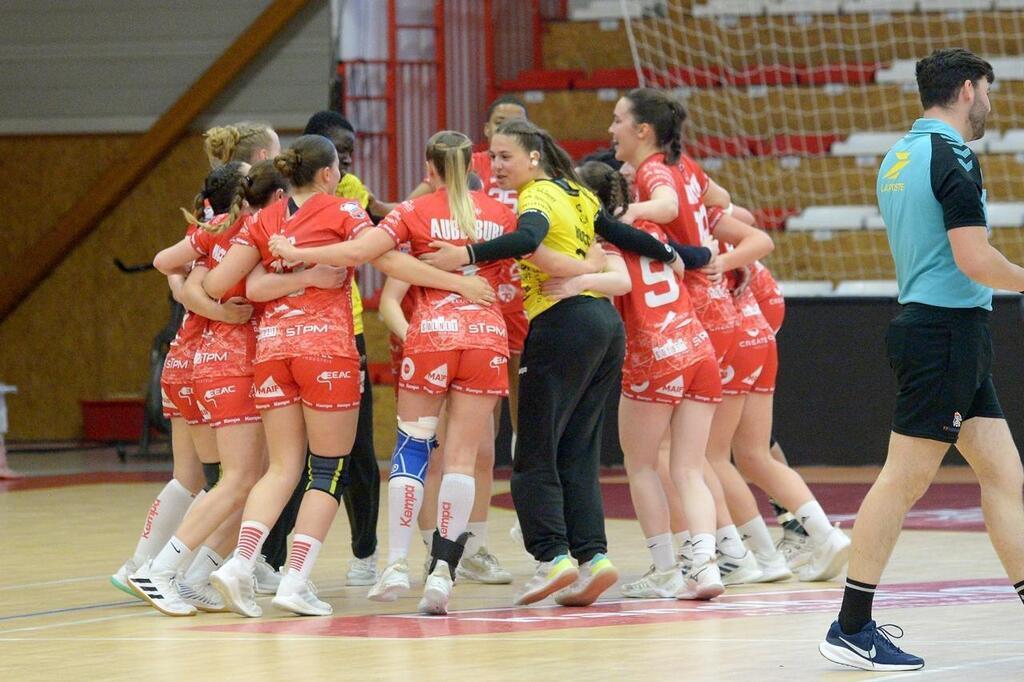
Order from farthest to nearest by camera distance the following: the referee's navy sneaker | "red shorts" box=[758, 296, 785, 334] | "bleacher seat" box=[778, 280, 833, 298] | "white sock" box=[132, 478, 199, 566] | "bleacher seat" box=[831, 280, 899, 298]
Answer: "bleacher seat" box=[778, 280, 833, 298], "bleacher seat" box=[831, 280, 899, 298], "red shorts" box=[758, 296, 785, 334], "white sock" box=[132, 478, 199, 566], the referee's navy sneaker

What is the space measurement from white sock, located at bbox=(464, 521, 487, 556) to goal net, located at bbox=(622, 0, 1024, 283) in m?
6.66

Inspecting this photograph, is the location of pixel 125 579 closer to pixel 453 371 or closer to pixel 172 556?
pixel 172 556

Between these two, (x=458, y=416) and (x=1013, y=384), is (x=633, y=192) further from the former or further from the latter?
(x=1013, y=384)

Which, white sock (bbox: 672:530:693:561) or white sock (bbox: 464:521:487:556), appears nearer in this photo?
white sock (bbox: 672:530:693:561)

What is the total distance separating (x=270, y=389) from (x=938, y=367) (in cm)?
233

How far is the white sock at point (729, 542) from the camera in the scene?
20.9 feet

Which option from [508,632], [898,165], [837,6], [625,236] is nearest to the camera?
[898,165]

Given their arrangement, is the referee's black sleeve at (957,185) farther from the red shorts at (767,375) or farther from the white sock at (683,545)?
the red shorts at (767,375)

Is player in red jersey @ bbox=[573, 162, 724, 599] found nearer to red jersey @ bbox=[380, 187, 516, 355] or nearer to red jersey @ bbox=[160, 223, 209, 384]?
red jersey @ bbox=[380, 187, 516, 355]

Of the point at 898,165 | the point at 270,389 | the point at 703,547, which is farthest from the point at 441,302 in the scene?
the point at 898,165

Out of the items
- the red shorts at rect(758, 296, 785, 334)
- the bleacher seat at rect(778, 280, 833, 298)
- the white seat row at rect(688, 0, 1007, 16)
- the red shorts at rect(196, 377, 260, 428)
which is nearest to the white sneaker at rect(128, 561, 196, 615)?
the red shorts at rect(196, 377, 260, 428)

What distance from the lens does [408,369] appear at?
5.66m

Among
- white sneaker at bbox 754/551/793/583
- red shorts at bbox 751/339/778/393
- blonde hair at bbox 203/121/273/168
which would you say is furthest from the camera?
red shorts at bbox 751/339/778/393

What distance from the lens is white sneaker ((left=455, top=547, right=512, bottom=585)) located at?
21.3 feet
